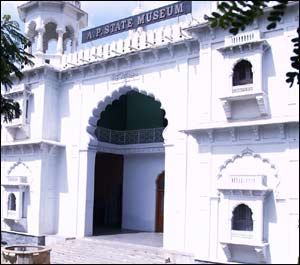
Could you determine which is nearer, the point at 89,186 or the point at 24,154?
the point at 89,186

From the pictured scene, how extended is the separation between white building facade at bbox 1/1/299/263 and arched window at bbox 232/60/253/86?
3cm

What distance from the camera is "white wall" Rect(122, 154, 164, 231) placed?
16062mm

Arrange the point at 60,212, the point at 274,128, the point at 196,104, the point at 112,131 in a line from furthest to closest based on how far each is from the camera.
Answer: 1. the point at 112,131
2. the point at 60,212
3. the point at 196,104
4. the point at 274,128

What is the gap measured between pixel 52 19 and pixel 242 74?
806 cm

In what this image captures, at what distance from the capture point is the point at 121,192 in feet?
57.0

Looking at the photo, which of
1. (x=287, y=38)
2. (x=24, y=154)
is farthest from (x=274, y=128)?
(x=24, y=154)

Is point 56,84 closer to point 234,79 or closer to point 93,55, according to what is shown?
point 93,55

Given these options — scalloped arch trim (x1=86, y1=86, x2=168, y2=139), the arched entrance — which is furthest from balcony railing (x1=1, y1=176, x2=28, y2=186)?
scalloped arch trim (x1=86, y1=86, x2=168, y2=139)

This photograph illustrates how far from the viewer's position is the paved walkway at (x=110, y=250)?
11578 mm

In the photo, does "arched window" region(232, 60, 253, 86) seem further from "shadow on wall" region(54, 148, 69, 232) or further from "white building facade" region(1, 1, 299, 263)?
"shadow on wall" region(54, 148, 69, 232)

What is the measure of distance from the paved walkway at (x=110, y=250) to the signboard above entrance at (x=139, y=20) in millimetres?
6317

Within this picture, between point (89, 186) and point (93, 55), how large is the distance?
4.08 m

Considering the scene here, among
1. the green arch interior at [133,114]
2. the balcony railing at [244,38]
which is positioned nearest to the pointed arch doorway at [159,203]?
the green arch interior at [133,114]

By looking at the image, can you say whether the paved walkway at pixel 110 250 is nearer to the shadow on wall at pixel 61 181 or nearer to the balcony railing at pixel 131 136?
the shadow on wall at pixel 61 181
